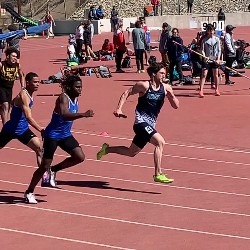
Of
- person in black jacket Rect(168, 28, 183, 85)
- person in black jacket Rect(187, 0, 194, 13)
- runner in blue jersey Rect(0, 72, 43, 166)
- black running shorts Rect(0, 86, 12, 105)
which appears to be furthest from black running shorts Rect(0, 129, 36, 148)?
person in black jacket Rect(187, 0, 194, 13)

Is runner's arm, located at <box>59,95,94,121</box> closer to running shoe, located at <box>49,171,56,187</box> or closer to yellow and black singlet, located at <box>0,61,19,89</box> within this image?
running shoe, located at <box>49,171,56,187</box>

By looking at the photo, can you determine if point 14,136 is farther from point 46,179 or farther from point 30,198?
point 30,198

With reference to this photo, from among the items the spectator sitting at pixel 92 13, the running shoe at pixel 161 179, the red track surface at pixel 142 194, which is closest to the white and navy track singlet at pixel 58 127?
the red track surface at pixel 142 194

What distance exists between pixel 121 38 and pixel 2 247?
63.6ft

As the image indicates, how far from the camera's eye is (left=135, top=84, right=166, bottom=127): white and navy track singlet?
37.3 feet

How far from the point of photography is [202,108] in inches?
765

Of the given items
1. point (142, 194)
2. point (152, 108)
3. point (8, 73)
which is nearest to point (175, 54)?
point (8, 73)

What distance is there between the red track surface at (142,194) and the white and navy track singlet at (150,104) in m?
0.94

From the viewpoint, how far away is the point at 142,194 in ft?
36.9

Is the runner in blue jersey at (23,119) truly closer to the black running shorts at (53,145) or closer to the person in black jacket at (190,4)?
the black running shorts at (53,145)

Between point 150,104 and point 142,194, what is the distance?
1.19 m

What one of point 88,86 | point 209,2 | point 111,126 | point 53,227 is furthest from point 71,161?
point 209,2

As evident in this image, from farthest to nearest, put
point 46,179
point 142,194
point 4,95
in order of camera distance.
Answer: point 4,95
point 46,179
point 142,194

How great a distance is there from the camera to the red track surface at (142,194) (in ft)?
29.9
